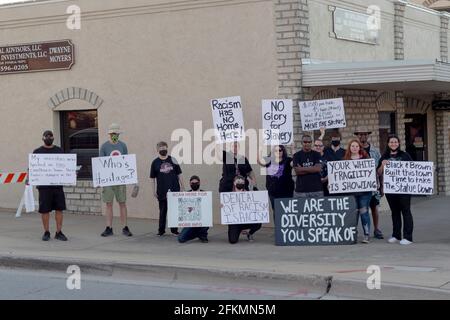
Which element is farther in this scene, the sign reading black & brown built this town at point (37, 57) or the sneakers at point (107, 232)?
the sign reading black & brown built this town at point (37, 57)

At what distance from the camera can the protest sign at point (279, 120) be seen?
12.5 m

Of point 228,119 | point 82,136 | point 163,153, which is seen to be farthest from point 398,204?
point 82,136

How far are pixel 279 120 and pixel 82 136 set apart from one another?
5271mm

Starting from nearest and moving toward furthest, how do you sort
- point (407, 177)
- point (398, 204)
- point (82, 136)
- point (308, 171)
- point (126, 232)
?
point (407, 177), point (398, 204), point (308, 171), point (126, 232), point (82, 136)

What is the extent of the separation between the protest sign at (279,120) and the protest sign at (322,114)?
0.47 metres

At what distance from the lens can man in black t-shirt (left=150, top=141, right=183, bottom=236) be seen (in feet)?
41.9

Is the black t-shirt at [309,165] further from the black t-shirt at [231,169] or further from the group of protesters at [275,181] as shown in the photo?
the black t-shirt at [231,169]

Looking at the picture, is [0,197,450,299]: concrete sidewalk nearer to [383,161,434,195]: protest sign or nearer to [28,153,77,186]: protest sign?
[383,161,434,195]: protest sign

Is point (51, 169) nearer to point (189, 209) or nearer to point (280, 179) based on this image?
point (189, 209)

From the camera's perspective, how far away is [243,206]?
1204 cm

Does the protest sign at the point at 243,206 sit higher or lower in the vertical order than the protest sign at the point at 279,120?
lower

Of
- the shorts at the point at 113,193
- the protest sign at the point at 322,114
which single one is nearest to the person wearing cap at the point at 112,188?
the shorts at the point at 113,193
